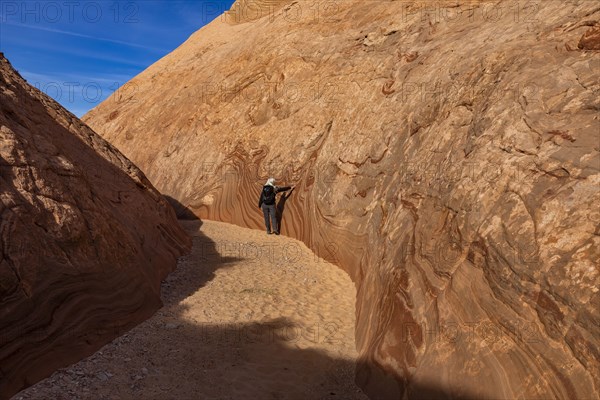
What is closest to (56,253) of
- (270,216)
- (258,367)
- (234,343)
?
(234,343)

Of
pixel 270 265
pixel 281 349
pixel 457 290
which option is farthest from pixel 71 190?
pixel 457 290

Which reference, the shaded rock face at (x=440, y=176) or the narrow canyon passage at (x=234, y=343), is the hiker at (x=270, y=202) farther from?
the narrow canyon passage at (x=234, y=343)

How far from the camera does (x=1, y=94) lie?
6.31 metres

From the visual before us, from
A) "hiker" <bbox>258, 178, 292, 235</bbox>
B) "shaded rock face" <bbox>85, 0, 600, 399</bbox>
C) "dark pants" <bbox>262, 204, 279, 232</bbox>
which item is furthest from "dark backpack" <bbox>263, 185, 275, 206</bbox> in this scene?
"shaded rock face" <bbox>85, 0, 600, 399</bbox>

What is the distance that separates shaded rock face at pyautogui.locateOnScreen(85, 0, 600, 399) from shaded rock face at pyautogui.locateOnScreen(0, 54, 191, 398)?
3.41 meters

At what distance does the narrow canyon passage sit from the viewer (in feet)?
15.8

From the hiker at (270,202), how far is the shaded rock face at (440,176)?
35cm

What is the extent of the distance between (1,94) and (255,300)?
16.3ft

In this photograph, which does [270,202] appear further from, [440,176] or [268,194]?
[440,176]

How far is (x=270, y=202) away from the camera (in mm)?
11445

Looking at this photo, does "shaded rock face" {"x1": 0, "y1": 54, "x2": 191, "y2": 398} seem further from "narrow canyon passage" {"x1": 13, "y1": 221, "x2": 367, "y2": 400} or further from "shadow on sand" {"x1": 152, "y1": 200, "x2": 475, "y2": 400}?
"shadow on sand" {"x1": 152, "y1": 200, "x2": 475, "y2": 400}

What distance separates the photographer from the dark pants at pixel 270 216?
1151 cm

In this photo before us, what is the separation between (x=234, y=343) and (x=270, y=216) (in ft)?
19.1

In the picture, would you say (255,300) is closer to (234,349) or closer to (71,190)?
(234,349)
